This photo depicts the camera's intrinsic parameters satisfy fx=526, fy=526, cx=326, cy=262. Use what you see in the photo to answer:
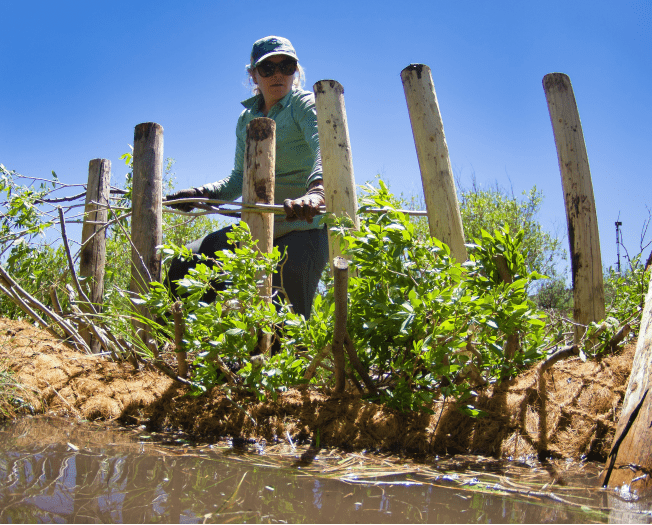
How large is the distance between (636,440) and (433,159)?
1.83 metres

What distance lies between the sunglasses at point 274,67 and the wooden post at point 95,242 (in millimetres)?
1619

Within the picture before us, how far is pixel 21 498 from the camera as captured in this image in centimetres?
148

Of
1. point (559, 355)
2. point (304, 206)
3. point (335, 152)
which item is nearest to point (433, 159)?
point (335, 152)

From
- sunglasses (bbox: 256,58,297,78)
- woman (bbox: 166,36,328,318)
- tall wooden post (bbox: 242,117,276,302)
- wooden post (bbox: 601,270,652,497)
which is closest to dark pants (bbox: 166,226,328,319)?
woman (bbox: 166,36,328,318)

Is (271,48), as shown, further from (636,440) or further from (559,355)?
(636,440)

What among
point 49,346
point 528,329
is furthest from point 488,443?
point 49,346

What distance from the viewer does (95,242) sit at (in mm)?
4566

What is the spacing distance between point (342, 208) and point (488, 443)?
4.70ft

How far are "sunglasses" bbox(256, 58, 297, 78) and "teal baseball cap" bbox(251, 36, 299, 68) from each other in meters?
0.04

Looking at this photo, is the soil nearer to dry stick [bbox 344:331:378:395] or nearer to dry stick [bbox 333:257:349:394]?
dry stick [bbox 344:331:378:395]

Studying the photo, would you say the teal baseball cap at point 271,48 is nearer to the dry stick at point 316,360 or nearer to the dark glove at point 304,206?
the dark glove at point 304,206

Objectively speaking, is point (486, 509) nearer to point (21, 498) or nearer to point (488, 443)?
point (488, 443)

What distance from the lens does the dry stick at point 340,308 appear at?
76.9 inches

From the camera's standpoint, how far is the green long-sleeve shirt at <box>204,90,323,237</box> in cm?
367
